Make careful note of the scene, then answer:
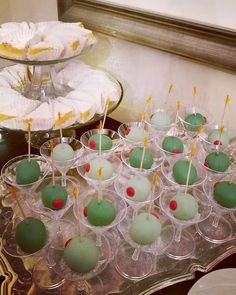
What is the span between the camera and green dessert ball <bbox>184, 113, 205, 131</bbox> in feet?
3.83

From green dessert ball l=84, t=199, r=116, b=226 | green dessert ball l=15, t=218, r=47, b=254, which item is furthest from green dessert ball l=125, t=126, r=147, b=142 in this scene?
green dessert ball l=15, t=218, r=47, b=254

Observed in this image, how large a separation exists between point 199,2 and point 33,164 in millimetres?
666

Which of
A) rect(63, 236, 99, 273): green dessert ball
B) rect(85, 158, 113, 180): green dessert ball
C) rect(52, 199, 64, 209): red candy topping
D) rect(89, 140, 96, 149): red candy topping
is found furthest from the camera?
rect(89, 140, 96, 149): red candy topping

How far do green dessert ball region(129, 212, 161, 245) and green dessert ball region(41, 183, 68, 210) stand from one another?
18cm

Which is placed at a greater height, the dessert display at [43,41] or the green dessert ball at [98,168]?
the dessert display at [43,41]

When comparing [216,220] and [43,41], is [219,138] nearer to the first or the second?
[216,220]

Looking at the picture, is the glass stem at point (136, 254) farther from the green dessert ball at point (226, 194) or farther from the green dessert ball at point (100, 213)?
the green dessert ball at point (226, 194)

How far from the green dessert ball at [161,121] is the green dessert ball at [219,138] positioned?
0.47ft

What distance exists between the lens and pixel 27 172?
0.97 m

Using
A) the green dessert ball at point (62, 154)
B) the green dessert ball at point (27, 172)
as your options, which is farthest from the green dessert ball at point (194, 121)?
the green dessert ball at point (27, 172)

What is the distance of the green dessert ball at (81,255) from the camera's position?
0.77 m

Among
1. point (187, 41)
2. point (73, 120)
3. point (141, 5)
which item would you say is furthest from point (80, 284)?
point (141, 5)

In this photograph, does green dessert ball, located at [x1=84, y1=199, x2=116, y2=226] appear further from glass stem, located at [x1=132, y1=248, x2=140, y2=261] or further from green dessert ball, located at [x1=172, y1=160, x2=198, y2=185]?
green dessert ball, located at [x1=172, y1=160, x2=198, y2=185]

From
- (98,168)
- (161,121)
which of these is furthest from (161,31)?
(98,168)
